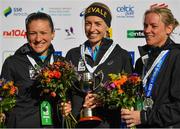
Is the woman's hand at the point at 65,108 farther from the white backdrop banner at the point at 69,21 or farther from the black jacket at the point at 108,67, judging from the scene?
the white backdrop banner at the point at 69,21

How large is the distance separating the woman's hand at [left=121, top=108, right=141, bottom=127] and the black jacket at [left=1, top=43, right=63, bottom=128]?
88 cm

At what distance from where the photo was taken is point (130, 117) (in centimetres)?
412

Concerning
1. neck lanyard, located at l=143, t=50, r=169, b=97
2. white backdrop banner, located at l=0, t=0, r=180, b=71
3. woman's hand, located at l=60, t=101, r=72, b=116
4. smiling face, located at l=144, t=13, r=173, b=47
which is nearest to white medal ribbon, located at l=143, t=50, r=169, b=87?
neck lanyard, located at l=143, t=50, r=169, b=97

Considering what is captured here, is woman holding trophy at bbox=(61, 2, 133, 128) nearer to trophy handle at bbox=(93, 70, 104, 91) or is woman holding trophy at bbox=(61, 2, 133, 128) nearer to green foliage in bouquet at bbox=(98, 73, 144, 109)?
trophy handle at bbox=(93, 70, 104, 91)

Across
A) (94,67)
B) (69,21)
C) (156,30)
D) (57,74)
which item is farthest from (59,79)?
(69,21)

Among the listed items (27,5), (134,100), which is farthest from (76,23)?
(134,100)

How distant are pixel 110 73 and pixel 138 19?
2.94 metres

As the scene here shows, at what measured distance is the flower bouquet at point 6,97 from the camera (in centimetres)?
436

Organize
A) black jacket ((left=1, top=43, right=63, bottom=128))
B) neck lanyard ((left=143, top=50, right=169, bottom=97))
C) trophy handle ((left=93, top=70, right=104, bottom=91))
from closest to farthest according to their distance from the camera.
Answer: neck lanyard ((left=143, top=50, right=169, bottom=97))
trophy handle ((left=93, top=70, right=104, bottom=91))
black jacket ((left=1, top=43, right=63, bottom=128))

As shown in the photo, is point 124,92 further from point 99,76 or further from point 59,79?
point 59,79

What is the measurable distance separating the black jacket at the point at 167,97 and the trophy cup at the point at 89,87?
1.53 feet

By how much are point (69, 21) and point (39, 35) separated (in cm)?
278

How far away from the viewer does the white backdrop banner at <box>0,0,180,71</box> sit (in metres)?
7.29

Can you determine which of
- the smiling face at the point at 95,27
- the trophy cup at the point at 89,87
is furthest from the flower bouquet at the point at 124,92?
the smiling face at the point at 95,27
